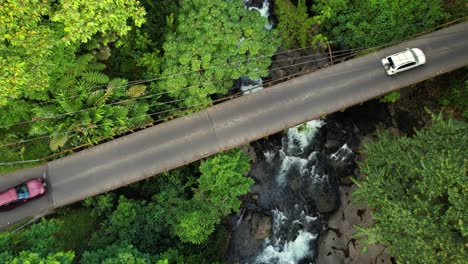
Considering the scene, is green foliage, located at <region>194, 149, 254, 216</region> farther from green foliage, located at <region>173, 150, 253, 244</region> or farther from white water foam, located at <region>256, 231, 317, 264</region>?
white water foam, located at <region>256, 231, 317, 264</region>

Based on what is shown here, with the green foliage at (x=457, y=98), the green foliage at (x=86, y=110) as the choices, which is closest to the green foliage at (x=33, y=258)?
the green foliage at (x=86, y=110)

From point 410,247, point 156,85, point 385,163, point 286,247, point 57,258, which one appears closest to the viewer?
point 57,258

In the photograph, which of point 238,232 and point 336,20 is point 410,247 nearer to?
point 238,232

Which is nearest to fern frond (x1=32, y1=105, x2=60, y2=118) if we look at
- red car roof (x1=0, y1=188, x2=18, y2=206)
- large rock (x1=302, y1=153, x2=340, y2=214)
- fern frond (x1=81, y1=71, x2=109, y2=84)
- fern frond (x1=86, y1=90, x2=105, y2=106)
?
fern frond (x1=86, y1=90, x2=105, y2=106)

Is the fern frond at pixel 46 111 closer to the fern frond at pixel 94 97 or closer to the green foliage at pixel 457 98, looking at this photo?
the fern frond at pixel 94 97

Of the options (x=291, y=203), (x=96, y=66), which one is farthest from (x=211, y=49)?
(x=291, y=203)

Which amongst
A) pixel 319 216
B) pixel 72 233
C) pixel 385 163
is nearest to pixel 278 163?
pixel 319 216

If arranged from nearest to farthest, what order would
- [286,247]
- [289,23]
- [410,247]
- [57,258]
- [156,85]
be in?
[57,258] < [410,247] < [156,85] < [289,23] < [286,247]

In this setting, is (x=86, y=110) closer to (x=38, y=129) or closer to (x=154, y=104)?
(x=38, y=129)
